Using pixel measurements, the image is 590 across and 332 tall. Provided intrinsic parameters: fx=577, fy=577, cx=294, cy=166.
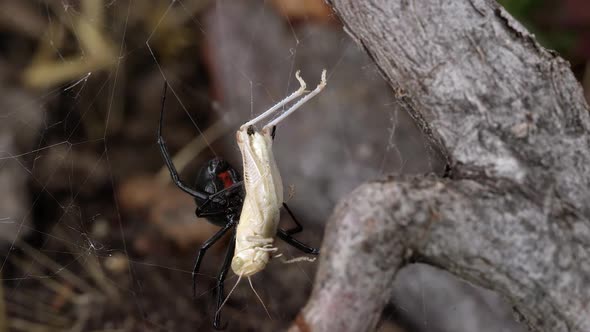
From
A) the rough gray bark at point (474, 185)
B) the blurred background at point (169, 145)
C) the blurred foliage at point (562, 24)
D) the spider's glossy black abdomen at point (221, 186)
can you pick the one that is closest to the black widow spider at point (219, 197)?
the spider's glossy black abdomen at point (221, 186)

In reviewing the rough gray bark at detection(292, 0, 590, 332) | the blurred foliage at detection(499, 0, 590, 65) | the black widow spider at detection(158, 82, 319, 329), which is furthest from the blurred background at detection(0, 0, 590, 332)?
the rough gray bark at detection(292, 0, 590, 332)

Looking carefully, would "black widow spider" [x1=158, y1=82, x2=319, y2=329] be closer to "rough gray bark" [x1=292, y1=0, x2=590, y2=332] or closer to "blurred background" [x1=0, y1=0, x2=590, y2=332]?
"blurred background" [x1=0, y1=0, x2=590, y2=332]

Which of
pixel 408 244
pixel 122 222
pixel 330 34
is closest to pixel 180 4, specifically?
pixel 330 34

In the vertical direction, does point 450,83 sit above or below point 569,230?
above

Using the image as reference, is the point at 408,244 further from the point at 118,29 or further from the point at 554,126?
the point at 118,29

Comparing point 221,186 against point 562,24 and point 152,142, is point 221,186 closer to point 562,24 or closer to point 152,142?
point 152,142

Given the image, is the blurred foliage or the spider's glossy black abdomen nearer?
the spider's glossy black abdomen
